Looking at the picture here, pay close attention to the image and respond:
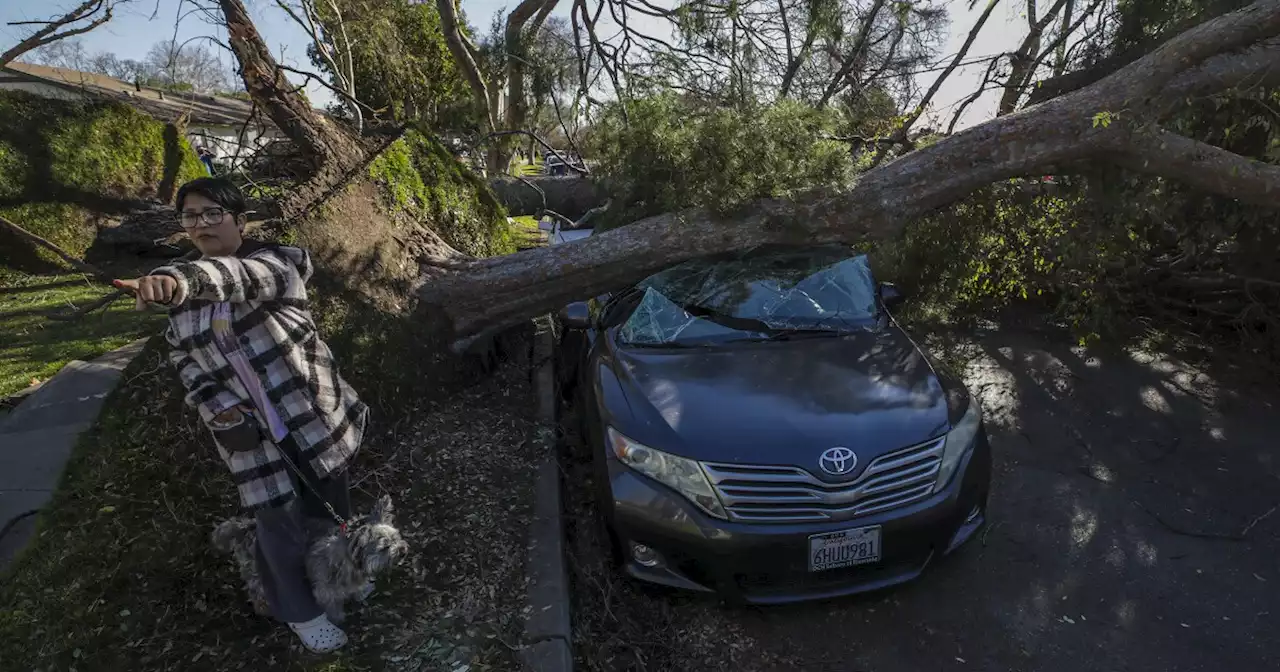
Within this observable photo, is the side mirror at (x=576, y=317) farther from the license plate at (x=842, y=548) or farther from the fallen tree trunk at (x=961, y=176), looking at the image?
the license plate at (x=842, y=548)

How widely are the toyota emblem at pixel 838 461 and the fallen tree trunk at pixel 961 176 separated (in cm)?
219

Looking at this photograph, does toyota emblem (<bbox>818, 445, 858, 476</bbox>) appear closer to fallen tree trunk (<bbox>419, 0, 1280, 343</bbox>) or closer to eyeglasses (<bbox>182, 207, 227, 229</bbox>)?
fallen tree trunk (<bbox>419, 0, 1280, 343</bbox>)

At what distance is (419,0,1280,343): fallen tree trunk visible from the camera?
15.2 ft

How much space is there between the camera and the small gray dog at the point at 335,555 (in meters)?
2.64

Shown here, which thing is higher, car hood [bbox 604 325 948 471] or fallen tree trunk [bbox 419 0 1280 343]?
fallen tree trunk [bbox 419 0 1280 343]

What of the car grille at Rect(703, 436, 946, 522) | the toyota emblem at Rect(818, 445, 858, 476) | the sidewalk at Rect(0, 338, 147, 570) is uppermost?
the sidewalk at Rect(0, 338, 147, 570)

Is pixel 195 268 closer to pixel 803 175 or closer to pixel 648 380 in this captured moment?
pixel 648 380

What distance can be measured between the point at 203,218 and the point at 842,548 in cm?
264

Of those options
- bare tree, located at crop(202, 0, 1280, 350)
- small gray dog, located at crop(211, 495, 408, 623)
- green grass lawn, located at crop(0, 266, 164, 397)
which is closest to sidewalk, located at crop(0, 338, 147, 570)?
green grass lawn, located at crop(0, 266, 164, 397)

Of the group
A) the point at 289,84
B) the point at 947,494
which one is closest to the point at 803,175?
the point at 947,494

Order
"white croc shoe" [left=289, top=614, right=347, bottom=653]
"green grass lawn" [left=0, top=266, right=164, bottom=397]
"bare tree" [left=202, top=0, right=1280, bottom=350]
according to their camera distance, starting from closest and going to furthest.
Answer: "white croc shoe" [left=289, top=614, right=347, bottom=653]
"bare tree" [left=202, top=0, right=1280, bottom=350]
"green grass lawn" [left=0, top=266, right=164, bottom=397]

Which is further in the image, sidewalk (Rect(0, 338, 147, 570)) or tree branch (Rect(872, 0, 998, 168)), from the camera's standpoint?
tree branch (Rect(872, 0, 998, 168))

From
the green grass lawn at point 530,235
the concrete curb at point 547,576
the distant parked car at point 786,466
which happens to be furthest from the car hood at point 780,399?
the green grass lawn at point 530,235

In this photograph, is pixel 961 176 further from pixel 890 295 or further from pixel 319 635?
pixel 319 635
